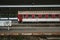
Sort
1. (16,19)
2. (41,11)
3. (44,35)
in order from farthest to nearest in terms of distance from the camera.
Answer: (16,19)
(41,11)
(44,35)

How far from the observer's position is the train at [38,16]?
18.3ft

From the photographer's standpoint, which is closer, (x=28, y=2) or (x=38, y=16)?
(x=28, y=2)

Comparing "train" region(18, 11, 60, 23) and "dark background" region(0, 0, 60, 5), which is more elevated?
"dark background" region(0, 0, 60, 5)

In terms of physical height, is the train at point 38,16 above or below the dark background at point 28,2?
below

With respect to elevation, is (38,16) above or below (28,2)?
below

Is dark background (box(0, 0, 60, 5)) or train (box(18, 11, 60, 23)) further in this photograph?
train (box(18, 11, 60, 23))

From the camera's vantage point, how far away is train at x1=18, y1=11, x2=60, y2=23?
219 inches

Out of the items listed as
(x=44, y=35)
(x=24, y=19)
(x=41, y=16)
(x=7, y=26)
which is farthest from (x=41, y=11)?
(x=44, y=35)

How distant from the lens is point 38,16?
5637 mm

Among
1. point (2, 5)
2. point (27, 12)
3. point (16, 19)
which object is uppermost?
point (2, 5)

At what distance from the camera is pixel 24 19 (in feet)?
18.7

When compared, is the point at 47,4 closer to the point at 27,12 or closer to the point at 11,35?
the point at 27,12

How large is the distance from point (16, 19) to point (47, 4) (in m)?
1.81

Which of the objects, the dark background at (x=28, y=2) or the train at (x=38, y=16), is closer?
the dark background at (x=28, y=2)
